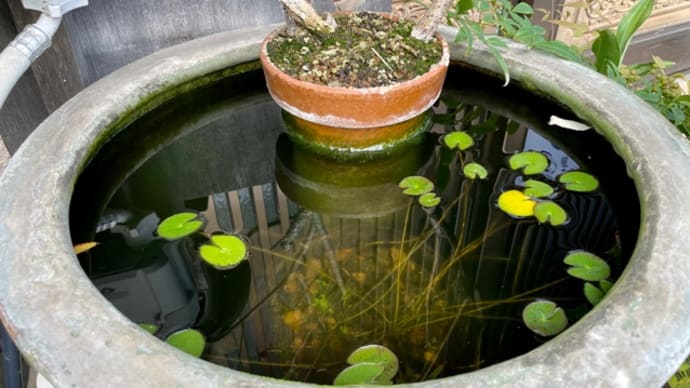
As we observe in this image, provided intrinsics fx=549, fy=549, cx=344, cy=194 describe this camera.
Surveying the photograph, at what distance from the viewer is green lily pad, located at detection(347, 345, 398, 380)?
742 mm

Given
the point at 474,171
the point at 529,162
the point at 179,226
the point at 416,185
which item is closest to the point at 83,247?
the point at 179,226

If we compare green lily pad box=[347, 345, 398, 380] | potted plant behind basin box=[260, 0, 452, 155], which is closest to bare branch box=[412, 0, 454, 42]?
potted plant behind basin box=[260, 0, 452, 155]

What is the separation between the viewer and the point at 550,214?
964 mm

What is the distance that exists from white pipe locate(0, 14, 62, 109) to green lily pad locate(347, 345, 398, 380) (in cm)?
68

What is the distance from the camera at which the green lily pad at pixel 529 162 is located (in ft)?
3.52

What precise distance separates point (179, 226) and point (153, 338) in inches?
14.9

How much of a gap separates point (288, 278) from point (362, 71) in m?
0.40

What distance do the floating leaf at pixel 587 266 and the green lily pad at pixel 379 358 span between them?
0.33 meters

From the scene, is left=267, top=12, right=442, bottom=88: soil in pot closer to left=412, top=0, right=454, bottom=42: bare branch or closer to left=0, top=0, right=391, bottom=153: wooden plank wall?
left=412, top=0, right=454, bottom=42: bare branch

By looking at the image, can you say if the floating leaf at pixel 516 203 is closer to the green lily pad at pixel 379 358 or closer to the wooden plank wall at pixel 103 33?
the green lily pad at pixel 379 358

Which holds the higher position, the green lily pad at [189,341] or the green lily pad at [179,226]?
the green lily pad at [179,226]

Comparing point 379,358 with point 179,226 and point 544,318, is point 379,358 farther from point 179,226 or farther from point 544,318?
point 179,226

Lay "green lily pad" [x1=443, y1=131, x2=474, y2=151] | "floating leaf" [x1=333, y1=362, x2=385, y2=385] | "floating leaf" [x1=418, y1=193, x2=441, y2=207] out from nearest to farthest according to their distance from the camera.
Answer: "floating leaf" [x1=333, y1=362, x2=385, y2=385], "floating leaf" [x1=418, y1=193, x2=441, y2=207], "green lily pad" [x1=443, y1=131, x2=474, y2=151]

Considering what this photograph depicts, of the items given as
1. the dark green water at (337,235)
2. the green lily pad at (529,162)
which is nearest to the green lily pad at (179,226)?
the dark green water at (337,235)
